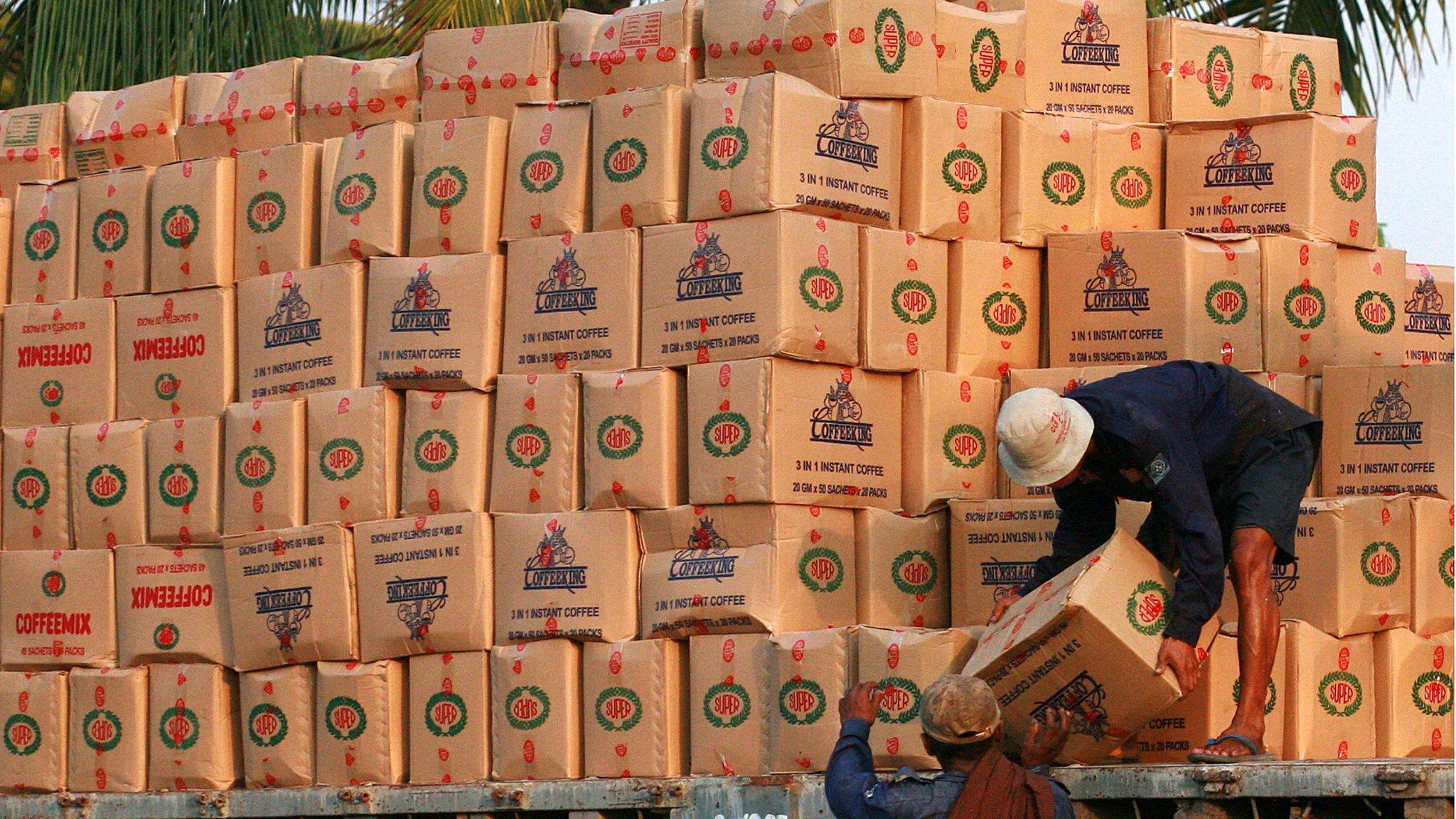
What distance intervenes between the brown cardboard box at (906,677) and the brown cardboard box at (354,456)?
1.68 m

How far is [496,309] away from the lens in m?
6.07

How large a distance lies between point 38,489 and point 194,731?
41.6 inches

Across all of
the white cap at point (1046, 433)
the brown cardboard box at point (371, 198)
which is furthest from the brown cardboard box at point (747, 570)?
the brown cardboard box at point (371, 198)

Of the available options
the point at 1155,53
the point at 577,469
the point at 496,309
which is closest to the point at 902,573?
the point at 577,469

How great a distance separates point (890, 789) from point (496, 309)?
2.26 m

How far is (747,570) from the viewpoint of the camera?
219 inches

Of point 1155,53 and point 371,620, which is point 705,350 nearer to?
point 371,620

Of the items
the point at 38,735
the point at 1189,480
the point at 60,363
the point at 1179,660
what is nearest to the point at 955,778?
the point at 1179,660

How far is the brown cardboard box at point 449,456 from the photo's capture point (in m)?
5.99

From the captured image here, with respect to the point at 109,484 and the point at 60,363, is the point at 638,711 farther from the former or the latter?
the point at 60,363

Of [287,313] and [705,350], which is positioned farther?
[287,313]

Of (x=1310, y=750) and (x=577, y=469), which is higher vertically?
(x=577, y=469)

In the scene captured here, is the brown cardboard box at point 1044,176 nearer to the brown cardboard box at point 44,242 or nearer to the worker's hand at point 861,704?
the worker's hand at point 861,704

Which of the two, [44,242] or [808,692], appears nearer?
[808,692]
